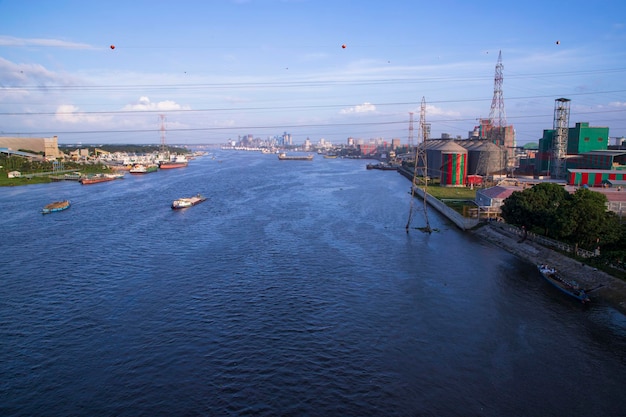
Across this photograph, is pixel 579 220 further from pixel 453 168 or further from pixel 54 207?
pixel 54 207

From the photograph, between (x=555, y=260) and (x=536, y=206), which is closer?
(x=555, y=260)

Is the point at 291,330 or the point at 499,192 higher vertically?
the point at 499,192

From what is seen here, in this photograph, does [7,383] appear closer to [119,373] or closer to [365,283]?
[119,373]

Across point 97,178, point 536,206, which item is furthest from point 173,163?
point 536,206

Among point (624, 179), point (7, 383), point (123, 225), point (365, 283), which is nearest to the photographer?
point (7, 383)

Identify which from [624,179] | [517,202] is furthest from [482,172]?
[517,202]

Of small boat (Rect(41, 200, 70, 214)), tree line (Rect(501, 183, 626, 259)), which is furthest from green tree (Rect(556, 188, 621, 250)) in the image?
small boat (Rect(41, 200, 70, 214))

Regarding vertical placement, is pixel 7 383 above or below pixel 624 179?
below
